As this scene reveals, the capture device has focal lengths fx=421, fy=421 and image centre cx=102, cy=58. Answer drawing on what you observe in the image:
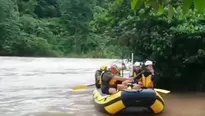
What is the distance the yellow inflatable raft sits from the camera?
928cm

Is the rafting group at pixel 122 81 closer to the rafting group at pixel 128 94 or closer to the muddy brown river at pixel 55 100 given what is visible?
the rafting group at pixel 128 94

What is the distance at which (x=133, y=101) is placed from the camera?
927 centimetres

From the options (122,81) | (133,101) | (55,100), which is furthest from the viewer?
(55,100)

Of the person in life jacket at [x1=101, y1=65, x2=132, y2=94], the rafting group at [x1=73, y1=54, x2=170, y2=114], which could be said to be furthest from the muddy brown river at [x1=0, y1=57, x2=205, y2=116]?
the person in life jacket at [x1=101, y1=65, x2=132, y2=94]

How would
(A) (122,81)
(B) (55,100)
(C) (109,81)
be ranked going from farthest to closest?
(B) (55,100)
(A) (122,81)
(C) (109,81)

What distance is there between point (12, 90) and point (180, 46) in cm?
623

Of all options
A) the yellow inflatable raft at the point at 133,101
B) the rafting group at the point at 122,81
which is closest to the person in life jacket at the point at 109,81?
the rafting group at the point at 122,81

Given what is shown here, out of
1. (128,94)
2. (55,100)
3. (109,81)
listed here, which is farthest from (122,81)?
(55,100)

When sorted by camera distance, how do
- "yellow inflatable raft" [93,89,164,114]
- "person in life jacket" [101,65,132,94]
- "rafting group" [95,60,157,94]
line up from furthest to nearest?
"person in life jacket" [101,65,132,94], "rafting group" [95,60,157,94], "yellow inflatable raft" [93,89,164,114]

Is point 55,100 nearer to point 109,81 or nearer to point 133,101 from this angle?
point 109,81

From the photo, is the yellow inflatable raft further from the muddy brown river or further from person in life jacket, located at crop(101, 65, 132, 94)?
person in life jacket, located at crop(101, 65, 132, 94)

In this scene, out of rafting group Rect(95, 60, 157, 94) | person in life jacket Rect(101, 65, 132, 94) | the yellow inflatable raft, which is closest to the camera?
the yellow inflatable raft

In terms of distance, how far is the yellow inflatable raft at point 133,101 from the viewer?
9281 millimetres

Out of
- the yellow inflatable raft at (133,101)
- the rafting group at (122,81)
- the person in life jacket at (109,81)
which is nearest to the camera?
the yellow inflatable raft at (133,101)
